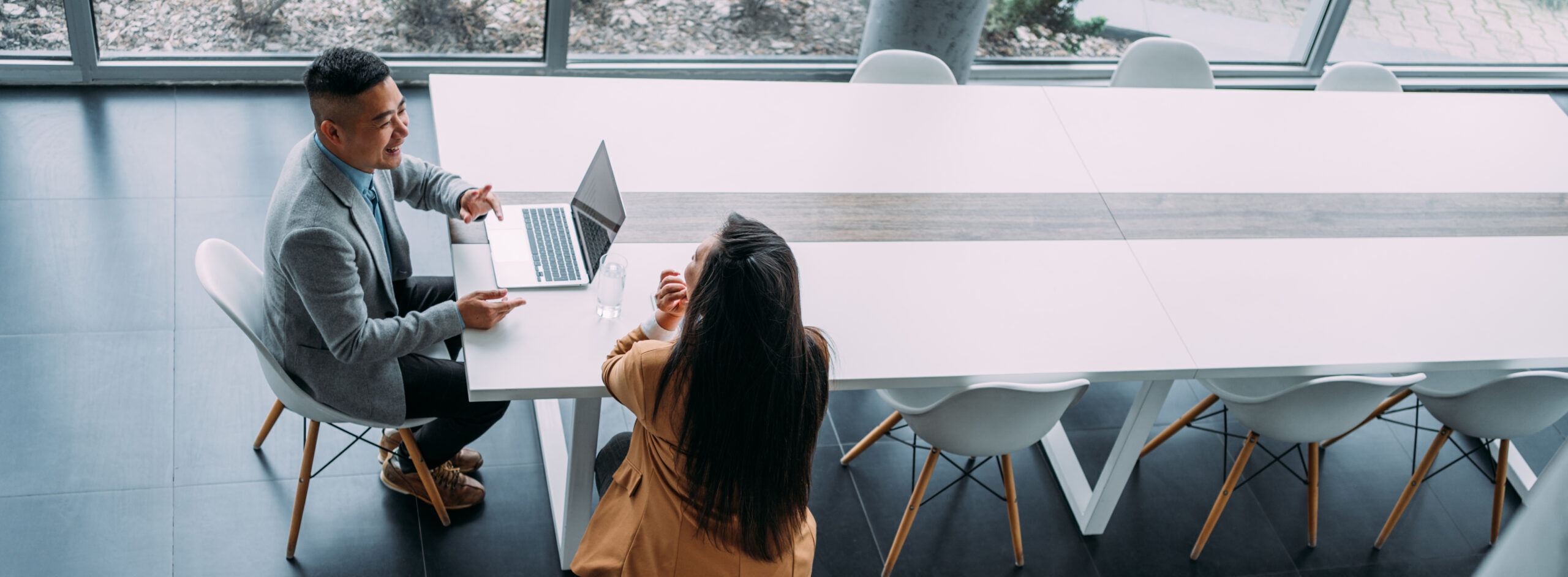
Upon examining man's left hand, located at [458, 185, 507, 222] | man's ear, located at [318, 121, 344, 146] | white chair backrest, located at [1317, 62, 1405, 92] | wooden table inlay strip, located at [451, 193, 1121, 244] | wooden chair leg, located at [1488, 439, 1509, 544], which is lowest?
wooden chair leg, located at [1488, 439, 1509, 544]

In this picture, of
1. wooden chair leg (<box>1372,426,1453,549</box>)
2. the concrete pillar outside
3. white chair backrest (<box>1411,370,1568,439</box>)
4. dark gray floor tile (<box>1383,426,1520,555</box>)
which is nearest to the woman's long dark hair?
white chair backrest (<box>1411,370,1568,439</box>)

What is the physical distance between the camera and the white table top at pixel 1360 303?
2.70 meters

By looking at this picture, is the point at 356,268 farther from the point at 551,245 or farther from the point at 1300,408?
the point at 1300,408

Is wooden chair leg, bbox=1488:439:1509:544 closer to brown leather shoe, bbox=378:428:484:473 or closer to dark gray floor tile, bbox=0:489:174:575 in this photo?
brown leather shoe, bbox=378:428:484:473

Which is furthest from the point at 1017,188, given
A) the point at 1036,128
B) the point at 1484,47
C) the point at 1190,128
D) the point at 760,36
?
the point at 1484,47

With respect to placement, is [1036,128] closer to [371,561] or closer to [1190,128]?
[1190,128]

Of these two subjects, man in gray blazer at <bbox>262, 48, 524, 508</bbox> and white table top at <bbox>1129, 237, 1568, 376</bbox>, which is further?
white table top at <bbox>1129, 237, 1568, 376</bbox>

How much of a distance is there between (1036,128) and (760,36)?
186cm

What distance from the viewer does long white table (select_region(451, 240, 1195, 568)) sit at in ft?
7.68

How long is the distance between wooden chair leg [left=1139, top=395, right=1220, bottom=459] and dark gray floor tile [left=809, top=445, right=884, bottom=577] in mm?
857

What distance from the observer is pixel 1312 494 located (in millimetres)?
3205

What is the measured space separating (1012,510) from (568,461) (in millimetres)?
1214

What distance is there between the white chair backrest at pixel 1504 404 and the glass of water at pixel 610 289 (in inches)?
85.8

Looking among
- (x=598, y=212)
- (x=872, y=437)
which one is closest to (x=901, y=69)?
(x=872, y=437)
